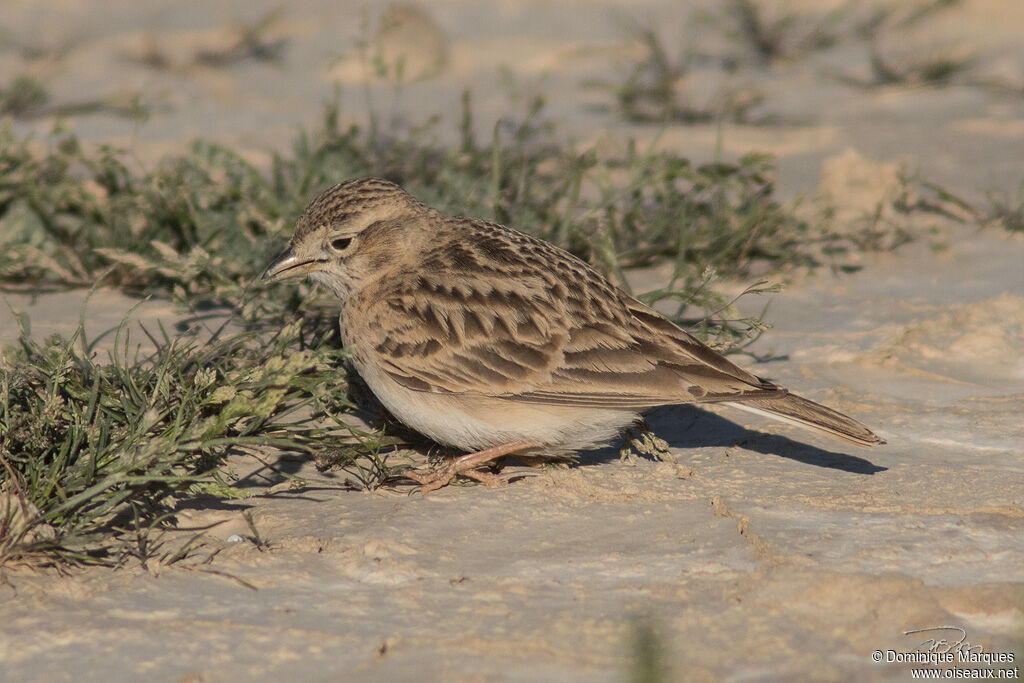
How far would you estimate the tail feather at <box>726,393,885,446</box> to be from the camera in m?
4.38

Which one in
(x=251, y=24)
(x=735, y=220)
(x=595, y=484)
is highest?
(x=251, y=24)

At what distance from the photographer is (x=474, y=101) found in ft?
31.9

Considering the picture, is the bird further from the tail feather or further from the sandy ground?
the sandy ground

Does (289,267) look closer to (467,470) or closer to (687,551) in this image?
(467,470)

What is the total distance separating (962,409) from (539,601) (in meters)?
2.58

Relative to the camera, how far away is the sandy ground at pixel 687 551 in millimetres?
3240

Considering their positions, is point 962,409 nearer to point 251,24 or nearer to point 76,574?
point 76,574

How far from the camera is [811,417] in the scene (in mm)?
4379

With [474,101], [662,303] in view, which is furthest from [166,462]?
[474,101]

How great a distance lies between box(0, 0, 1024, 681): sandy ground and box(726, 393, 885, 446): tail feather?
221 millimetres
